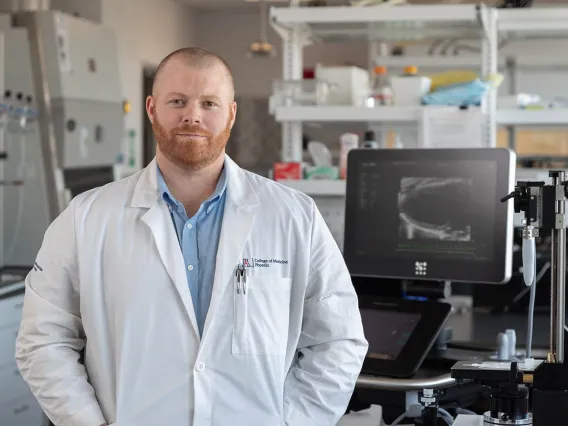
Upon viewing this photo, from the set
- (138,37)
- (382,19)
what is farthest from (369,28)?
(138,37)

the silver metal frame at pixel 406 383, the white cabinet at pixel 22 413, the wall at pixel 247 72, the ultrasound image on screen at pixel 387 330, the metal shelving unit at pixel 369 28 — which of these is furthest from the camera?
the wall at pixel 247 72

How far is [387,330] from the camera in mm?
2324

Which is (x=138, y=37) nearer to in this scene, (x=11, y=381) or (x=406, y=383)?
(x=11, y=381)

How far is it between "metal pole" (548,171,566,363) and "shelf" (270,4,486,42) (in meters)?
1.69

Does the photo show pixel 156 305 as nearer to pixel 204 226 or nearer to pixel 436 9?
pixel 204 226

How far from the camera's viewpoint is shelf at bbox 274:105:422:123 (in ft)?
10.7

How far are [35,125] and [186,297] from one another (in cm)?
336

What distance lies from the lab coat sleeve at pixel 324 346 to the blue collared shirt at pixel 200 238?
7.4 inches

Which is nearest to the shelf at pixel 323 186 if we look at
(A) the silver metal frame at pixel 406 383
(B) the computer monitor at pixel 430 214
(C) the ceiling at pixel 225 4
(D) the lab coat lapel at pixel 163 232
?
(B) the computer monitor at pixel 430 214

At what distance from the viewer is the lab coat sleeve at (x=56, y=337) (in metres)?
1.65

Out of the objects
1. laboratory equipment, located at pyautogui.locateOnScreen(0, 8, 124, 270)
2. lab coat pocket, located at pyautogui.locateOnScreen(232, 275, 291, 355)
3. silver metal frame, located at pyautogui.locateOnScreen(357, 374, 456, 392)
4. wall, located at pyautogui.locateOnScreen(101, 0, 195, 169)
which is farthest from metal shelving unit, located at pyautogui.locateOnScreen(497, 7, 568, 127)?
wall, located at pyautogui.locateOnScreen(101, 0, 195, 169)

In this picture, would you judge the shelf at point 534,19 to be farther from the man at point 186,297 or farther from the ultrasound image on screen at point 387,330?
the man at point 186,297

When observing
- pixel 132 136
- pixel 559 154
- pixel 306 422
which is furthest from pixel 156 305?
pixel 559 154

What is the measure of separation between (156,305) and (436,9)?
2.00 metres
